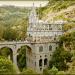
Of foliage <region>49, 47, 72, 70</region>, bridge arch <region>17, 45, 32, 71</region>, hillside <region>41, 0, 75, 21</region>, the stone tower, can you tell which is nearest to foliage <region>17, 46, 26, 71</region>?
bridge arch <region>17, 45, 32, 71</region>

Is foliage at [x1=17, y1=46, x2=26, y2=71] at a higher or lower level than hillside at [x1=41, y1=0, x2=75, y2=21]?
lower

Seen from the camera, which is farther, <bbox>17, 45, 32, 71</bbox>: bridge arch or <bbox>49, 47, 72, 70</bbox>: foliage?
<bbox>17, 45, 32, 71</bbox>: bridge arch

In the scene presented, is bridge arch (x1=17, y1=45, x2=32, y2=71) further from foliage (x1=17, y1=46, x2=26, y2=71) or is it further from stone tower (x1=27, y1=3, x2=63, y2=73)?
stone tower (x1=27, y1=3, x2=63, y2=73)

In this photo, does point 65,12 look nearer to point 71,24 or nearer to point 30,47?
point 71,24

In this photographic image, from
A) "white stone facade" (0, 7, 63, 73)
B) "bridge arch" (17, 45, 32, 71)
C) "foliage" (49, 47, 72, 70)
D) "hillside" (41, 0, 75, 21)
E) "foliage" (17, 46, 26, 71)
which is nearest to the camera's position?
"foliage" (49, 47, 72, 70)

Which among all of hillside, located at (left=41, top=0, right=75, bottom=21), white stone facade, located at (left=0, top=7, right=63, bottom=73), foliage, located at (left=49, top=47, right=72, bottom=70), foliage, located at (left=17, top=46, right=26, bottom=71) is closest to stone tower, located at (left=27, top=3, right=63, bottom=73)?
white stone facade, located at (left=0, top=7, right=63, bottom=73)

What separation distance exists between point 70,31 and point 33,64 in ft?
38.5

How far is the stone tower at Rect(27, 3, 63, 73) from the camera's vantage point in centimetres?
10138

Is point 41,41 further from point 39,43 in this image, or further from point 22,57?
point 22,57

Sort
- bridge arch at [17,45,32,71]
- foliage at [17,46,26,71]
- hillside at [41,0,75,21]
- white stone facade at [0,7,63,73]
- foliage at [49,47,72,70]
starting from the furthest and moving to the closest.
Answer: hillside at [41,0,75,21] → foliage at [17,46,26,71] → bridge arch at [17,45,32,71] → white stone facade at [0,7,63,73] → foliage at [49,47,72,70]

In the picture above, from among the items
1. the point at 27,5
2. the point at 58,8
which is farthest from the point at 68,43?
the point at 27,5

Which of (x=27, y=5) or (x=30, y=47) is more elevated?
(x=27, y=5)

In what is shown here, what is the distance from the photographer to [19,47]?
102375mm

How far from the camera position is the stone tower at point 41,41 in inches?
3991
